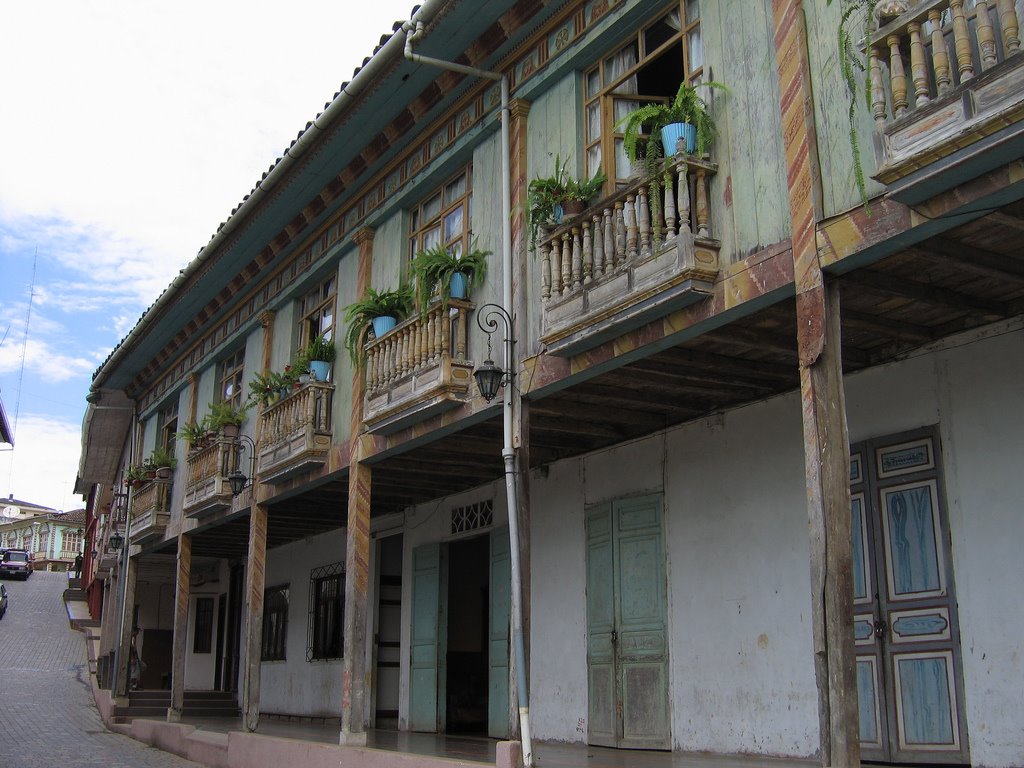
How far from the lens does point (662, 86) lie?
9.30m

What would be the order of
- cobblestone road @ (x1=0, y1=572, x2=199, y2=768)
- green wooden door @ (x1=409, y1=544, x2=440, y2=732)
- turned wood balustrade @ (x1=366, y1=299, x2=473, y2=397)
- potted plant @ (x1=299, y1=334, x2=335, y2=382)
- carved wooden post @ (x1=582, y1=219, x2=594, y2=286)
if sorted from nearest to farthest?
1. carved wooden post @ (x1=582, y1=219, x2=594, y2=286)
2. turned wood balustrade @ (x1=366, y1=299, x2=473, y2=397)
3. potted plant @ (x1=299, y1=334, x2=335, y2=382)
4. green wooden door @ (x1=409, y1=544, x2=440, y2=732)
5. cobblestone road @ (x1=0, y1=572, x2=199, y2=768)

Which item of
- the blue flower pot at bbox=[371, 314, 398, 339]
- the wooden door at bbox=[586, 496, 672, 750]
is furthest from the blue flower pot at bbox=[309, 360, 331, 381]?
the wooden door at bbox=[586, 496, 672, 750]

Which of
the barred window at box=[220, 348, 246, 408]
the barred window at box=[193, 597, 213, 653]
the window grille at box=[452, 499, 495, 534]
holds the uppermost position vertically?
the barred window at box=[220, 348, 246, 408]

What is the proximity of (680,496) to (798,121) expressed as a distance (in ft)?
15.9

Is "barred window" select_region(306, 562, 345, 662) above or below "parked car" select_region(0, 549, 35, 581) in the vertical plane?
below

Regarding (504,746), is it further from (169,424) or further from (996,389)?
(169,424)

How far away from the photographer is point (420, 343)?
10.8 meters

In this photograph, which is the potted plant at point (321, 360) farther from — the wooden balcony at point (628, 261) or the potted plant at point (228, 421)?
the wooden balcony at point (628, 261)

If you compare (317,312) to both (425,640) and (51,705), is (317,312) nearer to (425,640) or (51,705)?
(425,640)

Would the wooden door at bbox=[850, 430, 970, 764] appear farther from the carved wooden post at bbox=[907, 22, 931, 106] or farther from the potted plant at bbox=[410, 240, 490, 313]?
the potted plant at bbox=[410, 240, 490, 313]

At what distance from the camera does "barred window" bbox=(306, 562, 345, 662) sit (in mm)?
17750

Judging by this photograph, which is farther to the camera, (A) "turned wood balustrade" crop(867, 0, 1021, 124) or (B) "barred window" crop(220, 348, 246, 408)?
(B) "barred window" crop(220, 348, 246, 408)

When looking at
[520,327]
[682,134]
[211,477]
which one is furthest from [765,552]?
[211,477]

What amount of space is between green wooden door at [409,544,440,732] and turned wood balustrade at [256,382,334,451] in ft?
8.78
